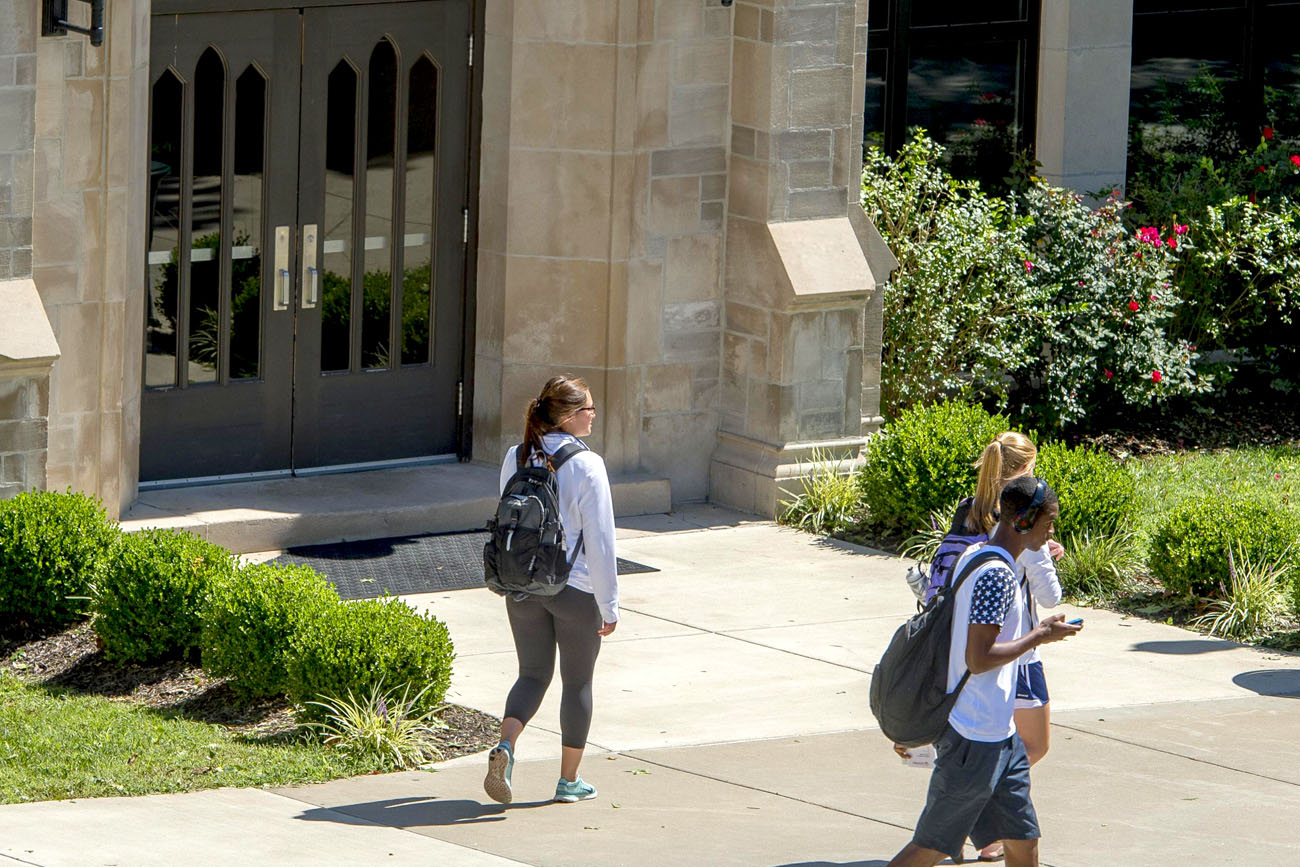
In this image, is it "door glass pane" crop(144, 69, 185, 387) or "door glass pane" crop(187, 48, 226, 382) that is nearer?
"door glass pane" crop(144, 69, 185, 387)

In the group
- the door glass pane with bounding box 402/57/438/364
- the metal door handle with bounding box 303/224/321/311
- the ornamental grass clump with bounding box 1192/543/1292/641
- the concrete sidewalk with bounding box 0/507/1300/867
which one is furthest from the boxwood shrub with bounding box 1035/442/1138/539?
the metal door handle with bounding box 303/224/321/311

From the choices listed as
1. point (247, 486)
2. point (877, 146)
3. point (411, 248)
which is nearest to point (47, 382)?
point (247, 486)

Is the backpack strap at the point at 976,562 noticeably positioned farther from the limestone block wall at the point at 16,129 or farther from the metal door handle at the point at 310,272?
the metal door handle at the point at 310,272

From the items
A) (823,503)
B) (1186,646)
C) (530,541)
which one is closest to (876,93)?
(823,503)

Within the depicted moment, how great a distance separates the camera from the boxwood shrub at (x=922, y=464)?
11.7m

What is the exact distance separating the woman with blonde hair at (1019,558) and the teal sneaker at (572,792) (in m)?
1.43

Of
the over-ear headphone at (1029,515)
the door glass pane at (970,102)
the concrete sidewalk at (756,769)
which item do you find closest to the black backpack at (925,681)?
the over-ear headphone at (1029,515)

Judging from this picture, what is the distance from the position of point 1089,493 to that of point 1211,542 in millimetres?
942

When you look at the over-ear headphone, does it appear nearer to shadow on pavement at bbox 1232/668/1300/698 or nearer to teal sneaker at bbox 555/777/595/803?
teal sneaker at bbox 555/777/595/803

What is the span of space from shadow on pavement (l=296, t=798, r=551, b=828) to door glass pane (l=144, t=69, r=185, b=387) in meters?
4.72

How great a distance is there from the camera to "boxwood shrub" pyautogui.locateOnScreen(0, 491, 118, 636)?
31.0ft

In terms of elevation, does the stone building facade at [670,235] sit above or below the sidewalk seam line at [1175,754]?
above

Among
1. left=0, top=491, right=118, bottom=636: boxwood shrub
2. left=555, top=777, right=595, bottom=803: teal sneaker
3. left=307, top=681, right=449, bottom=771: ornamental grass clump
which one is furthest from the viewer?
left=0, top=491, right=118, bottom=636: boxwood shrub

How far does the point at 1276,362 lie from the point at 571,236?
586 cm
